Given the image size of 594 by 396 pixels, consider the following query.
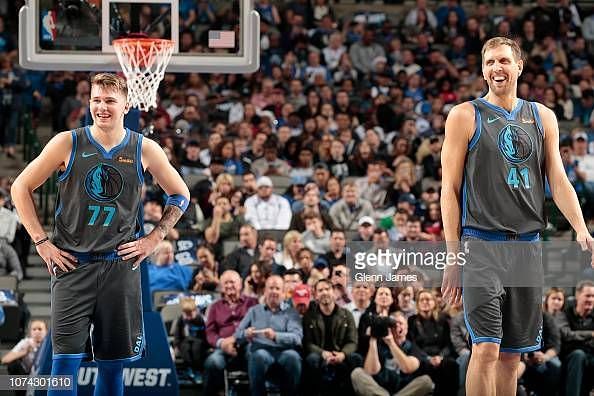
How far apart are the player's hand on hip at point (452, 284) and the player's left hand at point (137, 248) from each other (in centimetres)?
189

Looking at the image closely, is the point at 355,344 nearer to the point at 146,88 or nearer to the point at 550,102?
the point at 146,88

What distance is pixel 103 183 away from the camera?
7.85 m

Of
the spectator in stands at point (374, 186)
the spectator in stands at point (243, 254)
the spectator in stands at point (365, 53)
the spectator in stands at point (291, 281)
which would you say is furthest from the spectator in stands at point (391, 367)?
the spectator in stands at point (365, 53)

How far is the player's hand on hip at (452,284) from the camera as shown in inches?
300

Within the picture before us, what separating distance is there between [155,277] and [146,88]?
10.4ft

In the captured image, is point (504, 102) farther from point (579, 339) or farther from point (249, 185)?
point (249, 185)

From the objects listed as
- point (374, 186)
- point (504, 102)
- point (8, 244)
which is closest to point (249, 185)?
point (374, 186)

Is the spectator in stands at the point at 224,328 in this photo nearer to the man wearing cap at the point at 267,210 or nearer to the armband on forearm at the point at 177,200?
the man wearing cap at the point at 267,210

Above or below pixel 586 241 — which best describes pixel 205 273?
below

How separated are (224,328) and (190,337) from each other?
0.35 m

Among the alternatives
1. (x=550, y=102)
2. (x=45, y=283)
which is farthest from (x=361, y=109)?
(x=45, y=283)

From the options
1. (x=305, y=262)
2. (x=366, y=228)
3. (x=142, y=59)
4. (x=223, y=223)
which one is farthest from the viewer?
(x=223, y=223)

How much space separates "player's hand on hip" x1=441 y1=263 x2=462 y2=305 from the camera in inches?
300

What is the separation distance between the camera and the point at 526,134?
770cm
